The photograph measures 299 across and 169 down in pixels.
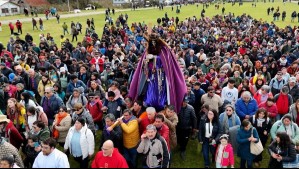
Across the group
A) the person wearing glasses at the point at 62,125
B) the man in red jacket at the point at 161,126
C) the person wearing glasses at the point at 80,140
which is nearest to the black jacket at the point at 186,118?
the man in red jacket at the point at 161,126

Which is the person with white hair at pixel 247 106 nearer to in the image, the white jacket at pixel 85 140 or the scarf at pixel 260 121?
the scarf at pixel 260 121

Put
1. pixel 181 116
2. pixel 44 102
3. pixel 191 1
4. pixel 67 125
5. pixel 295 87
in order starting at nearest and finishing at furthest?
pixel 67 125
pixel 181 116
pixel 44 102
pixel 295 87
pixel 191 1

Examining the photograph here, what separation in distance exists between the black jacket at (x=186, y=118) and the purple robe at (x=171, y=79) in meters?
0.15

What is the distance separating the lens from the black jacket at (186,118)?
7199 mm

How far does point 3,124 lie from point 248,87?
20.3ft

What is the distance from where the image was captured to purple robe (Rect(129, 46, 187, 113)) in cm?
712

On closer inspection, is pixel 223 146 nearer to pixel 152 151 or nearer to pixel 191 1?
pixel 152 151

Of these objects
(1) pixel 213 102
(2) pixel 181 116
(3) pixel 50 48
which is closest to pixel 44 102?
(2) pixel 181 116

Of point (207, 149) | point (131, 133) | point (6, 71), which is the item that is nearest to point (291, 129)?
point (207, 149)

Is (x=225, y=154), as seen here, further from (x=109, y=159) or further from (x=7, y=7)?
(x=7, y=7)

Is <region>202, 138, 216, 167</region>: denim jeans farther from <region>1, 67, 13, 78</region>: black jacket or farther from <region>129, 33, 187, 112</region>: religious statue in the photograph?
<region>1, 67, 13, 78</region>: black jacket

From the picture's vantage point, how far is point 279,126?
6.34m

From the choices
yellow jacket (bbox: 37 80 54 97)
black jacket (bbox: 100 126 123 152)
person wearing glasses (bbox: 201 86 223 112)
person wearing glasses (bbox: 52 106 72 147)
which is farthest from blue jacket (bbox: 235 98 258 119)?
yellow jacket (bbox: 37 80 54 97)

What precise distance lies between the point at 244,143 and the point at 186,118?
4.78ft
